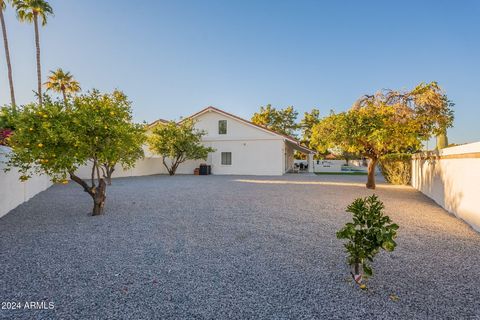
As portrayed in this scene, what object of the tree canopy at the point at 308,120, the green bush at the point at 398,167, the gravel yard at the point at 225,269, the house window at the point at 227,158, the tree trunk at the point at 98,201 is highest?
the tree canopy at the point at 308,120

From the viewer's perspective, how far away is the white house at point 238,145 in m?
21.4

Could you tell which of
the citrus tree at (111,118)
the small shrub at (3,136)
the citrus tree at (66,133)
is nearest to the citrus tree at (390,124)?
the citrus tree at (111,118)

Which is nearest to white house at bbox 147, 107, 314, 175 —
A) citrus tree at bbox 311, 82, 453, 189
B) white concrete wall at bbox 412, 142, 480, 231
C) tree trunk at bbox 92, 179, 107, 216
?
citrus tree at bbox 311, 82, 453, 189

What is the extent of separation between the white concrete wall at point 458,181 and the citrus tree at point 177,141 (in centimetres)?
1602

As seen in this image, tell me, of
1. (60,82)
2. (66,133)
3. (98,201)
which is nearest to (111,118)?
(66,133)

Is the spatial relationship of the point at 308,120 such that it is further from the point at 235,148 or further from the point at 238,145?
the point at 235,148

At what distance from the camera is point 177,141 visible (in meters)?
19.9

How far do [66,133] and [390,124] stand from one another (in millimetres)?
11649

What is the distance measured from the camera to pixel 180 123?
22.0 meters

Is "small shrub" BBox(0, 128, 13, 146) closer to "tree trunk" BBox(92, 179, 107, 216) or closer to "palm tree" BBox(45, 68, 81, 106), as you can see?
"tree trunk" BBox(92, 179, 107, 216)

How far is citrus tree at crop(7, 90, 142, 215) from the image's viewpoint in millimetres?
4875

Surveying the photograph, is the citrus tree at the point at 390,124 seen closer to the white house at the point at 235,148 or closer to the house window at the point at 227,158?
the white house at the point at 235,148

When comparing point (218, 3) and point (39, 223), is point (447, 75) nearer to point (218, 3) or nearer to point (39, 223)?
point (218, 3)

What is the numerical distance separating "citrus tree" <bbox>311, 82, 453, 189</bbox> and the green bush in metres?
3.03
